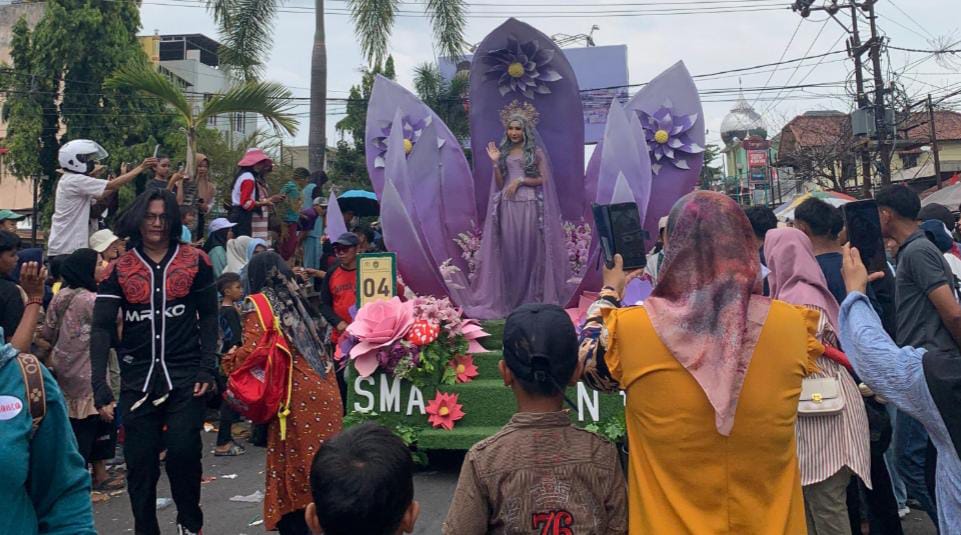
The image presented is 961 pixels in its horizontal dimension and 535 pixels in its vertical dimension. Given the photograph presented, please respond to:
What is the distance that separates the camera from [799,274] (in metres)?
3.58

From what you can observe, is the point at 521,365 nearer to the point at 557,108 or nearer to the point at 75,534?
the point at 75,534

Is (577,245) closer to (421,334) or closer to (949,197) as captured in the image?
(421,334)

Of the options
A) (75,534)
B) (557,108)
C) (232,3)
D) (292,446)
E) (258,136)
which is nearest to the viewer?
(75,534)

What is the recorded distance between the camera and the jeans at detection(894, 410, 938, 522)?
4531 mm

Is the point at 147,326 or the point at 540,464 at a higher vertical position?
the point at 147,326

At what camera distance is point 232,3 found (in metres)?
14.7

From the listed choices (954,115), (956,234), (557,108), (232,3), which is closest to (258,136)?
(232,3)

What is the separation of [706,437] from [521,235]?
16.3 ft

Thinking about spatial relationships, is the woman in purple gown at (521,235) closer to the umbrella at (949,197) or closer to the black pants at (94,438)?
the black pants at (94,438)

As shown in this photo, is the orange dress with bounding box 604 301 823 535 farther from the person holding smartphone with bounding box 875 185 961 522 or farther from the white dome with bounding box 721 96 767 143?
the white dome with bounding box 721 96 767 143

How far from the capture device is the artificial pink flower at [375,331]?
5.75 meters

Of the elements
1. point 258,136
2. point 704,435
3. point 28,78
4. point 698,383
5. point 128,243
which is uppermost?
point 28,78

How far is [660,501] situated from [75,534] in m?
1.49

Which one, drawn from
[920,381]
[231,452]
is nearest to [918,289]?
[920,381]
